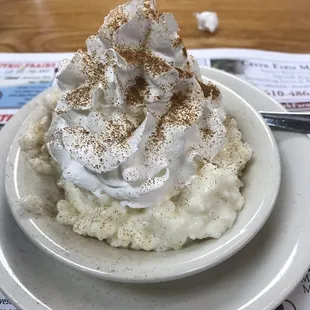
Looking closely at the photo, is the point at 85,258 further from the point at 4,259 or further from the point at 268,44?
the point at 268,44

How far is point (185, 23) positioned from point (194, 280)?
1152 mm

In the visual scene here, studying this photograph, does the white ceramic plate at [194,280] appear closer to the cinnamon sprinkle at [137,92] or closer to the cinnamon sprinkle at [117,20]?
the cinnamon sprinkle at [137,92]

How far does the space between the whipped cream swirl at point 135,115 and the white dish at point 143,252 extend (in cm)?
10

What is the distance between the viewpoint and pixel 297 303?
921mm

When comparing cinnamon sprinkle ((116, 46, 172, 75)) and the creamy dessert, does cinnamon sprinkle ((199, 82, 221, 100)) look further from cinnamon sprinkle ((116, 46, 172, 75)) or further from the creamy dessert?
cinnamon sprinkle ((116, 46, 172, 75))

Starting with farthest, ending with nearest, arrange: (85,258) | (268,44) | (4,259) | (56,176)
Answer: (268,44)
(56,176)
(4,259)
(85,258)

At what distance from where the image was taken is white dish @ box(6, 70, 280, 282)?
80cm

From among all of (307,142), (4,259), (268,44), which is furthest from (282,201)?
(268,44)

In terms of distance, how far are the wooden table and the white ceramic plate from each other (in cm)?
87

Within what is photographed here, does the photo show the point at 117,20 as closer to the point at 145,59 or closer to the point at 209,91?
the point at 145,59

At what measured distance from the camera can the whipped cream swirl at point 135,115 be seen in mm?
880

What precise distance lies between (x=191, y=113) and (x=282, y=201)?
0.31 meters

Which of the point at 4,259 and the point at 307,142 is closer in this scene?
the point at 4,259

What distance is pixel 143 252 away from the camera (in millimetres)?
864
